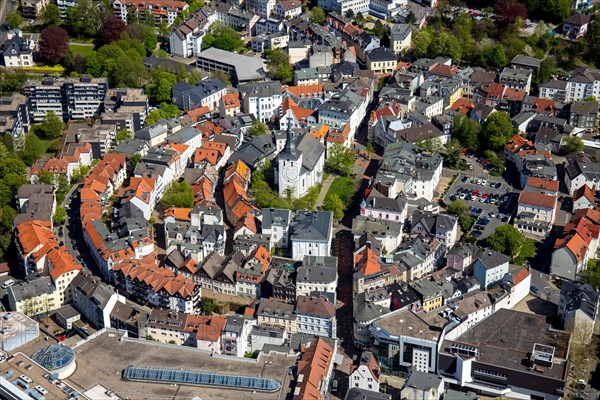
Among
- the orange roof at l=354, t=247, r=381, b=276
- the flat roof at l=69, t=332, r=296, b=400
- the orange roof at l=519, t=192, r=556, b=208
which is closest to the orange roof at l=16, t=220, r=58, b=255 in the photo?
the flat roof at l=69, t=332, r=296, b=400

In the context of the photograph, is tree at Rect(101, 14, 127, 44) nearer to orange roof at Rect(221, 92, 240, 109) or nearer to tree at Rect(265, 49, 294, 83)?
tree at Rect(265, 49, 294, 83)

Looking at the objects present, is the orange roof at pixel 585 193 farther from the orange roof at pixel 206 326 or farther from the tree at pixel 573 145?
the orange roof at pixel 206 326

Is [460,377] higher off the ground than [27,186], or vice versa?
[27,186]

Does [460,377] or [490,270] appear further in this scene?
[490,270]

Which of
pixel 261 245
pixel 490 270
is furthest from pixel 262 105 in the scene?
pixel 490 270

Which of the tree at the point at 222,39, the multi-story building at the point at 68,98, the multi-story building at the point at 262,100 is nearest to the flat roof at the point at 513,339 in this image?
the multi-story building at the point at 262,100

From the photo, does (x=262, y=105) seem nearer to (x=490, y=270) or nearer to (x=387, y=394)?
(x=490, y=270)

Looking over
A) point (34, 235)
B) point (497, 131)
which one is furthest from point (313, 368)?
point (497, 131)
